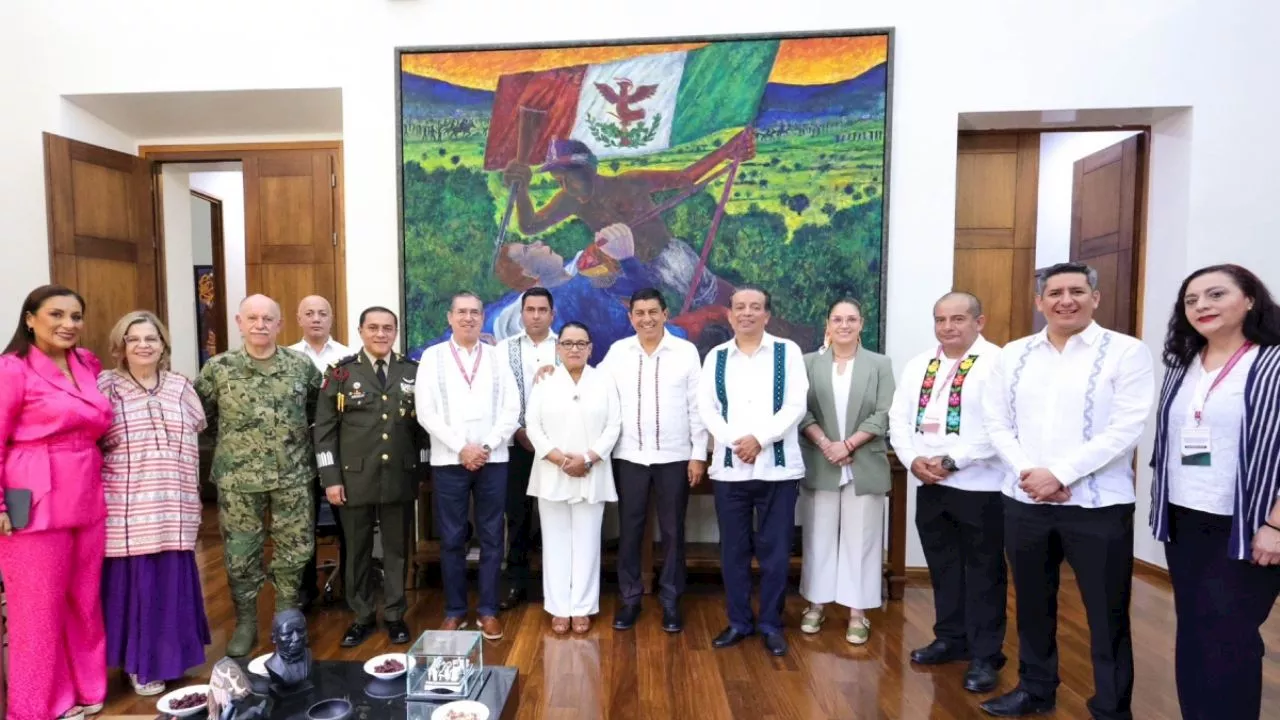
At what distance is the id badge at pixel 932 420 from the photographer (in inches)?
112

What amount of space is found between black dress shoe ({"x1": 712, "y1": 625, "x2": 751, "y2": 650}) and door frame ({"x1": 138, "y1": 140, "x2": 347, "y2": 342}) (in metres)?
3.36

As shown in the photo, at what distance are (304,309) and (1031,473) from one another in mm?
3670

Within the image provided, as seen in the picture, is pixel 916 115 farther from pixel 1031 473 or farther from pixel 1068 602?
pixel 1068 602

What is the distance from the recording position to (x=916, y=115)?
12.8ft

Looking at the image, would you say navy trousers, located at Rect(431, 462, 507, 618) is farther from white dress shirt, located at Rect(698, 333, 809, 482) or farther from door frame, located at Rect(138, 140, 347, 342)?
door frame, located at Rect(138, 140, 347, 342)

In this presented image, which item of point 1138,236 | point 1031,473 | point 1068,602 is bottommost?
point 1068,602

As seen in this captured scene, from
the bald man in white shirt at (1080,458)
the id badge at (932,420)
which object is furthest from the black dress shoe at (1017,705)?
the id badge at (932,420)

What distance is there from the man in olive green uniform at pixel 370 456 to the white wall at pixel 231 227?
3711 millimetres

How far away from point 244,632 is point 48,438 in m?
1.22

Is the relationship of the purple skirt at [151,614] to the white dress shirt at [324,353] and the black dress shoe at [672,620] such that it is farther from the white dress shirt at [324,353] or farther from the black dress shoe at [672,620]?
the black dress shoe at [672,620]

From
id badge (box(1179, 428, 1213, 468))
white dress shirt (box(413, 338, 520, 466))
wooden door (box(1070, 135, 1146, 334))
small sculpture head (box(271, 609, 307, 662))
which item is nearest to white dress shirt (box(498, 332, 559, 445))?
white dress shirt (box(413, 338, 520, 466))

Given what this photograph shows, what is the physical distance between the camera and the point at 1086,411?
7.35 ft

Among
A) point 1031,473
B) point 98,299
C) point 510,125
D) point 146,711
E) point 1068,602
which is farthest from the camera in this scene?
point 98,299

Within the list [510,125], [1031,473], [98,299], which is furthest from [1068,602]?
[98,299]
